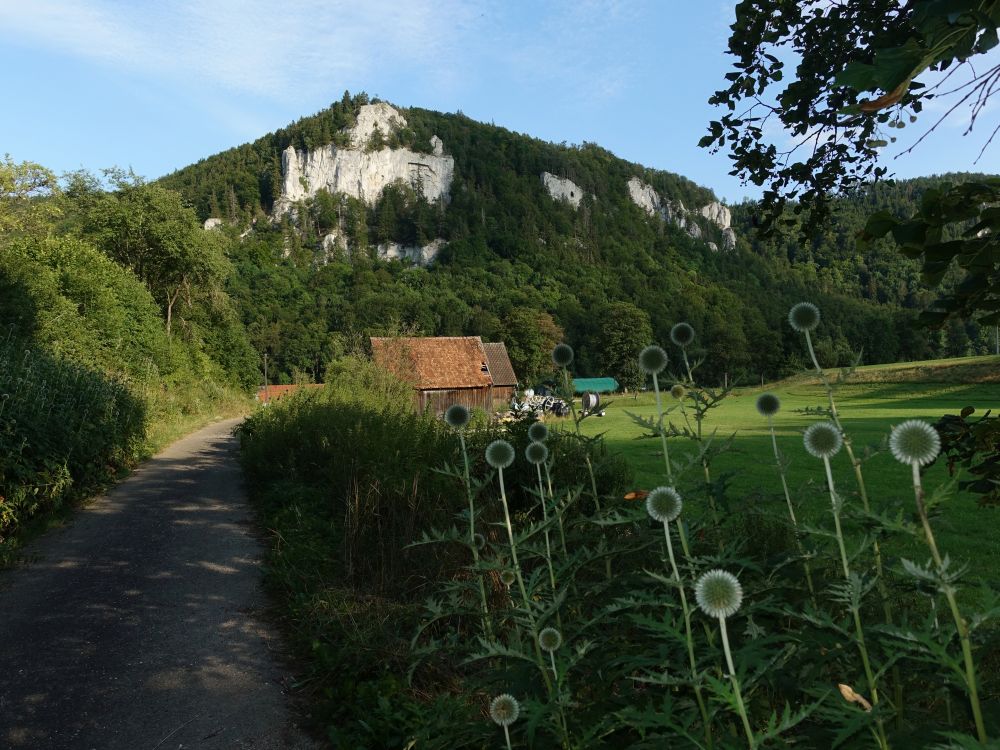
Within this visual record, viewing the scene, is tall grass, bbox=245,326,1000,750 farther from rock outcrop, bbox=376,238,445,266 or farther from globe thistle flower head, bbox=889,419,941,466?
rock outcrop, bbox=376,238,445,266

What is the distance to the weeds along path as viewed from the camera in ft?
14.0

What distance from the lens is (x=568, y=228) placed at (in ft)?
551

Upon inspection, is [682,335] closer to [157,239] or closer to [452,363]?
[157,239]

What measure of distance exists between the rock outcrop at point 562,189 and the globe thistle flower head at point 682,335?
18350 centimetres

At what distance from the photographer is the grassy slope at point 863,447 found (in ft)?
13.6

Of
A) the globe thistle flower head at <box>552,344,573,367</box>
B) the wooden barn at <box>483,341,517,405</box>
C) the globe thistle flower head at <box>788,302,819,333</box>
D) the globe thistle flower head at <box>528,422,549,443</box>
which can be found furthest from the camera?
the wooden barn at <box>483,341,517,405</box>

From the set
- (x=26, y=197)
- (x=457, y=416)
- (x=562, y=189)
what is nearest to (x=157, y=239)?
(x=26, y=197)

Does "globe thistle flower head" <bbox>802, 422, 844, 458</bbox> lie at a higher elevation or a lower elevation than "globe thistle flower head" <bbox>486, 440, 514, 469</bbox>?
higher

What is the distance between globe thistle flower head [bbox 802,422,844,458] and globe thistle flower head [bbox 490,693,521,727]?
138cm

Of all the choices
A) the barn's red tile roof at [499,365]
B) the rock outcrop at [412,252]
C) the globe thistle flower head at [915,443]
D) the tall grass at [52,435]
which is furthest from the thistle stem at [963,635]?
the rock outcrop at [412,252]

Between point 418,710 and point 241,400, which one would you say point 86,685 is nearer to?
point 418,710

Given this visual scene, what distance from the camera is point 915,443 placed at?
5.87ft

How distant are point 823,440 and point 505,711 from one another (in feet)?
4.87

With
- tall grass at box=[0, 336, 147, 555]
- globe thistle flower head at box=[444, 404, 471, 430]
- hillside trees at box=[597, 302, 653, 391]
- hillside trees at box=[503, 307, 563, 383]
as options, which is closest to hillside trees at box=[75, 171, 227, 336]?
tall grass at box=[0, 336, 147, 555]
